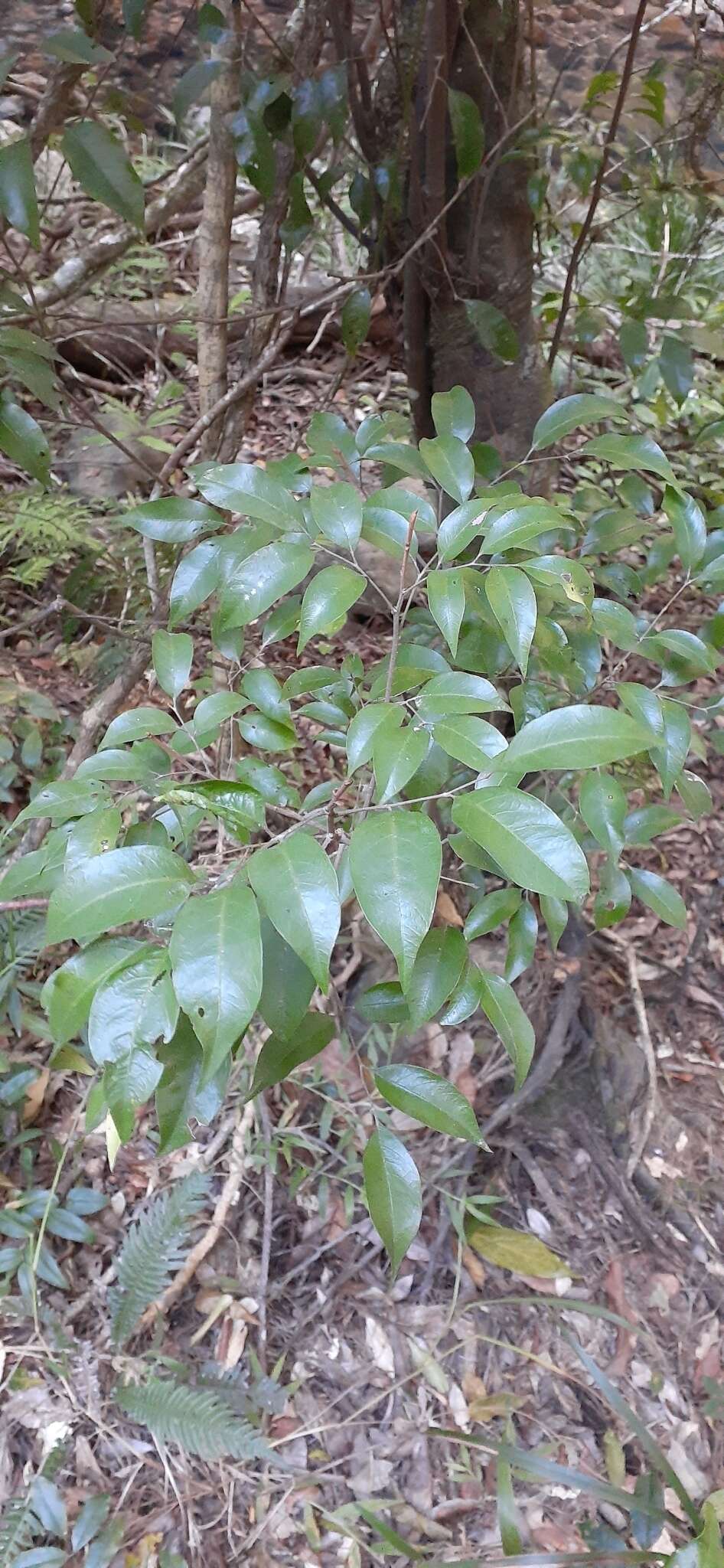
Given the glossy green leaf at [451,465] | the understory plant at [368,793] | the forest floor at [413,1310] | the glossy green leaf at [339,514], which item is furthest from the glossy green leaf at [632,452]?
the forest floor at [413,1310]

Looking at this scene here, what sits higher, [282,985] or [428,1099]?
[282,985]

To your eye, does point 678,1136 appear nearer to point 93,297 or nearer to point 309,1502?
point 309,1502

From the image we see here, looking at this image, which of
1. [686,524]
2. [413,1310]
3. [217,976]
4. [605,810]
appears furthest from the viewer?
[413,1310]

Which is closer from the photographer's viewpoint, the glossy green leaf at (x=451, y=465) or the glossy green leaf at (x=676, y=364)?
the glossy green leaf at (x=451, y=465)

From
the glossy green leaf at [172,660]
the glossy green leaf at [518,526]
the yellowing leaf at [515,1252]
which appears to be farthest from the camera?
the yellowing leaf at [515,1252]

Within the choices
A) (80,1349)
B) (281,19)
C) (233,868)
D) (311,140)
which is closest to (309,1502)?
(80,1349)

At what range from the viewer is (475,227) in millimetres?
1347

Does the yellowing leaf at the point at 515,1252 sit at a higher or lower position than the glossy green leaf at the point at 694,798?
lower

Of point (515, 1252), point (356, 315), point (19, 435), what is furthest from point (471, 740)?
point (515, 1252)

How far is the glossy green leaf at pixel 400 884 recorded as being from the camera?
0.50 meters

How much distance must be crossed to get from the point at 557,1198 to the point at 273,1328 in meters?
0.49

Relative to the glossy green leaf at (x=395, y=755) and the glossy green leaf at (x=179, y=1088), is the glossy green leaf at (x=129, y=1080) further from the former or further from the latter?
the glossy green leaf at (x=395, y=755)

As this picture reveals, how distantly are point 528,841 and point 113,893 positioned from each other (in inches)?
9.2

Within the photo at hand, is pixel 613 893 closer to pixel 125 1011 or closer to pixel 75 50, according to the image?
pixel 125 1011
